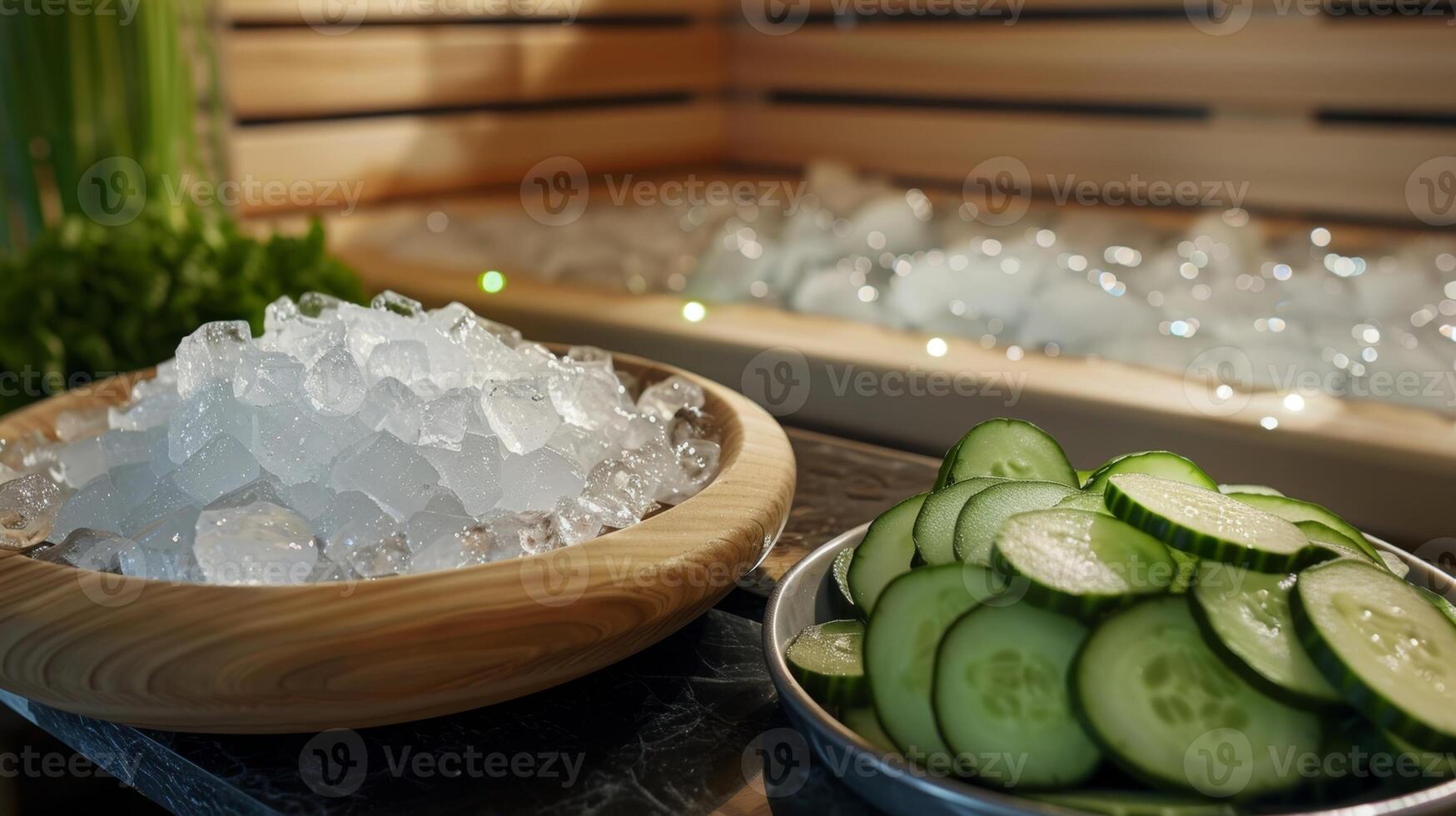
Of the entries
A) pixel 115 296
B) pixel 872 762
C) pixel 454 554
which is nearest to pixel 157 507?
pixel 454 554

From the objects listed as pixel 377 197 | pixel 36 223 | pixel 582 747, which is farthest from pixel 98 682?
pixel 377 197

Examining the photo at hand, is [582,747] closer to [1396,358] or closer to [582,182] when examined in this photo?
[1396,358]

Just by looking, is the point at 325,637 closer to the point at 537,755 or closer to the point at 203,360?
the point at 537,755

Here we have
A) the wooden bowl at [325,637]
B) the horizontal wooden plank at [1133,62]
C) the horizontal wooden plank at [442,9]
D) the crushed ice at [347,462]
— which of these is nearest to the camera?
the wooden bowl at [325,637]

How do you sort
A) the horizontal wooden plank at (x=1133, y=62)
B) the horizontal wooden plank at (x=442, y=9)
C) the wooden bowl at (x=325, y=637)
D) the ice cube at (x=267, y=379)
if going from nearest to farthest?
the wooden bowl at (x=325, y=637), the ice cube at (x=267, y=379), the horizontal wooden plank at (x=1133, y=62), the horizontal wooden plank at (x=442, y=9)

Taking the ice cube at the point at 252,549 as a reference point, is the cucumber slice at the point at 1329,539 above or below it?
above

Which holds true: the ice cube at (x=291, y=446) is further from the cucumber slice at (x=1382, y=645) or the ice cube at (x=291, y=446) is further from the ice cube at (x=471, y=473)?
the cucumber slice at (x=1382, y=645)

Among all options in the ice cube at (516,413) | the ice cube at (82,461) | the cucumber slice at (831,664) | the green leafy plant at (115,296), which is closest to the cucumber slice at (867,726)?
the cucumber slice at (831,664)
